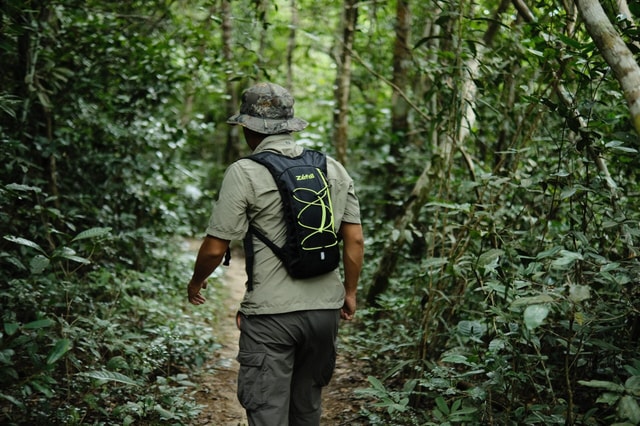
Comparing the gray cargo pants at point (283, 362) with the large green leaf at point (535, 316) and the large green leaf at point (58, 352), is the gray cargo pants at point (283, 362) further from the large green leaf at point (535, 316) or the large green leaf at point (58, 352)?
the large green leaf at point (535, 316)

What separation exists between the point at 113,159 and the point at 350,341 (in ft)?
11.1

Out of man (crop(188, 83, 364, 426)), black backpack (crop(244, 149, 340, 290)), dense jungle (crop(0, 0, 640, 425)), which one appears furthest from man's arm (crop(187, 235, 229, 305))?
dense jungle (crop(0, 0, 640, 425))

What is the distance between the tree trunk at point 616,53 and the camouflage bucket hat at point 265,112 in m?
1.54

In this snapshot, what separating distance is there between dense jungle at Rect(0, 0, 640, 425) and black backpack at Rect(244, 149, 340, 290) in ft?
3.12

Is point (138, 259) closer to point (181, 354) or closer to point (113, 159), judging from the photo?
point (113, 159)

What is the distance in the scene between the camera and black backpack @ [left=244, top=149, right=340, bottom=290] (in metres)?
3.10

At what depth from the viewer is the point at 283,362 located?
10.4 feet

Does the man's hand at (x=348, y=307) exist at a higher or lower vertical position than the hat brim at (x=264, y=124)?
lower

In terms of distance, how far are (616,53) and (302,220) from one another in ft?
5.31

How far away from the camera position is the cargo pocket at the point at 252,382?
10.2 feet

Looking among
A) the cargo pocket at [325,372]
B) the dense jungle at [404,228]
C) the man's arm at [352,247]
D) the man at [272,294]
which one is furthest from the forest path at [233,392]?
the man's arm at [352,247]

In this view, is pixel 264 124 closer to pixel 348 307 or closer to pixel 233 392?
pixel 348 307

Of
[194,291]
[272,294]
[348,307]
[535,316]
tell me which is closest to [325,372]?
[348,307]

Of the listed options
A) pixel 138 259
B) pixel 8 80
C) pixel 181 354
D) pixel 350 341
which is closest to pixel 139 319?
pixel 181 354
